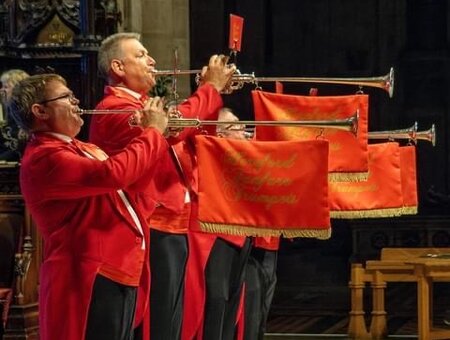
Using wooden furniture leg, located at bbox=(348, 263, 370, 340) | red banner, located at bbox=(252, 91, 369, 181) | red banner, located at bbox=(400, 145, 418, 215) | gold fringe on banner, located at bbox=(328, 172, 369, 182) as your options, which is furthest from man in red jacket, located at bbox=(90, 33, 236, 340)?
wooden furniture leg, located at bbox=(348, 263, 370, 340)

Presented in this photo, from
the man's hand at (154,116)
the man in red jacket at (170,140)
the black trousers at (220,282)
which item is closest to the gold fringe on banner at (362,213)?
the black trousers at (220,282)

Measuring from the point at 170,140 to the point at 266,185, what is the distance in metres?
0.48

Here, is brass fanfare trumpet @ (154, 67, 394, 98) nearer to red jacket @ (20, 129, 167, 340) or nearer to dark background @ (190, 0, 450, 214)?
red jacket @ (20, 129, 167, 340)

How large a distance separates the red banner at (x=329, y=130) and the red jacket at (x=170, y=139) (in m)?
1.07

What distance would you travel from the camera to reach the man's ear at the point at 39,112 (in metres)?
4.20

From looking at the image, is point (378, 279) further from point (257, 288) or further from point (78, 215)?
point (78, 215)

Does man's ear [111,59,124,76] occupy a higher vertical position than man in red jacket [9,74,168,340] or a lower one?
higher

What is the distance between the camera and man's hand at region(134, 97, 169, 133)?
4.29m

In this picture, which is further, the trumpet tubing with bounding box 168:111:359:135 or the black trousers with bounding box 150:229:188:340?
the black trousers with bounding box 150:229:188:340

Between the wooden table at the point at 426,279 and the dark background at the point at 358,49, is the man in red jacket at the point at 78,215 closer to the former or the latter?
the wooden table at the point at 426,279

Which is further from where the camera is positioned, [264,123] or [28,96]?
[264,123]

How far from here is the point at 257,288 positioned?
6766 mm

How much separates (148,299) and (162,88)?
4441 millimetres

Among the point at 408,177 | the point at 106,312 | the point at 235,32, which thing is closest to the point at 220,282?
the point at 235,32
